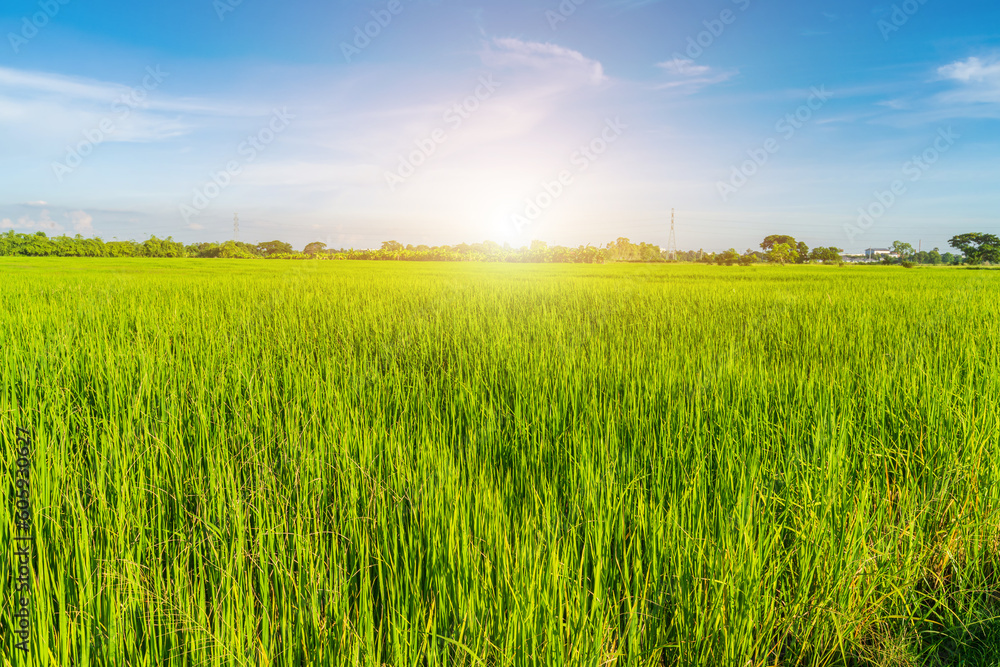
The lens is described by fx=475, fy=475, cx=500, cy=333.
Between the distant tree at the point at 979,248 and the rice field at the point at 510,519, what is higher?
the distant tree at the point at 979,248

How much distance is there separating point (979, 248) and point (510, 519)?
79.6m

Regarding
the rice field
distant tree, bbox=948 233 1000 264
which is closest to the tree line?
distant tree, bbox=948 233 1000 264

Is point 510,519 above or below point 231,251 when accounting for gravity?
below

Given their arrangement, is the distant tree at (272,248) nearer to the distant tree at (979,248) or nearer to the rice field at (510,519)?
the rice field at (510,519)

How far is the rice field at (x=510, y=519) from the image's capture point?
43.8 inches

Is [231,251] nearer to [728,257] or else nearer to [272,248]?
[272,248]

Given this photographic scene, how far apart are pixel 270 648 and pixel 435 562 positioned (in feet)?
1.33

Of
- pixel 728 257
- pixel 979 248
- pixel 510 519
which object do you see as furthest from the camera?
pixel 979 248

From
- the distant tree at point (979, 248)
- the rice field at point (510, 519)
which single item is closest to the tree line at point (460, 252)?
the distant tree at point (979, 248)

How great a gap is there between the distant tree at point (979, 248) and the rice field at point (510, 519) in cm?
7043

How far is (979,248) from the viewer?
56.3 m

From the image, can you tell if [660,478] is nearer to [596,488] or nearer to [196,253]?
[596,488]

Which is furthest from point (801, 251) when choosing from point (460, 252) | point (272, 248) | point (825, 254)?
point (272, 248)

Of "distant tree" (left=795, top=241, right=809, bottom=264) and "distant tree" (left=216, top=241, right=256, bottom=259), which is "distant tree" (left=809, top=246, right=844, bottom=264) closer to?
"distant tree" (left=795, top=241, right=809, bottom=264)
